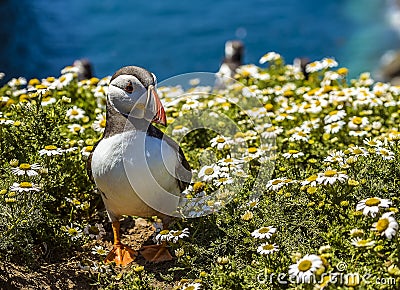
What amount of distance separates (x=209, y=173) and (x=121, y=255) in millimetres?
616

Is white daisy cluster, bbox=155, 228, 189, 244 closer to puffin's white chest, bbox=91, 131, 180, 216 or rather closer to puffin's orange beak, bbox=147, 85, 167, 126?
puffin's white chest, bbox=91, 131, 180, 216

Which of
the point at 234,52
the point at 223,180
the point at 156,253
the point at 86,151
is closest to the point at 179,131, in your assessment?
the point at 86,151

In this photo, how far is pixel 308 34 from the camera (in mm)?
13016

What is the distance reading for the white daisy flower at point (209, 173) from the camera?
11.3 feet

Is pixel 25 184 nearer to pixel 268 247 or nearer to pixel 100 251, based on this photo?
pixel 100 251

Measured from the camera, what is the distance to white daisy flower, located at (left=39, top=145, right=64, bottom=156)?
11.2 ft

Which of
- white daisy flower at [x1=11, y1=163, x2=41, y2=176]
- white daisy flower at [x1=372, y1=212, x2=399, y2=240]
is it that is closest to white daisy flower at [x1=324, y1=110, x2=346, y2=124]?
white daisy flower at [x1=372, y1=212, x2=399, y2=240]

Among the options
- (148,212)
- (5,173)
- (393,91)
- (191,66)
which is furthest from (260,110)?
(191,66)

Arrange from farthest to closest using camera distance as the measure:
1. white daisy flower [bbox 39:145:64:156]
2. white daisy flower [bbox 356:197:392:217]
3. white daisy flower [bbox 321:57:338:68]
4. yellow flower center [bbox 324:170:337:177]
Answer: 1. white daisy flower [bbox 321:57:338:68]
2. white daisy flower [bbox 39:145:64:156]
3. yellow flower center [bbox 324:170:337:177]
4. white daisy flower [bbox 356:197:392:217]

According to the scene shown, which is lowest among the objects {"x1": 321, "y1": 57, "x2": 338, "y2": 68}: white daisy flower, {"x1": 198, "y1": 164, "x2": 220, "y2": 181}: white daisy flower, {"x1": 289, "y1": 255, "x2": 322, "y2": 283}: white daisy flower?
{"x1": 289, "y1": 255, "x2": 322, "y2": 283}: white daisy flower

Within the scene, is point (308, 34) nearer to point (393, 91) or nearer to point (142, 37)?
point (142, 37)

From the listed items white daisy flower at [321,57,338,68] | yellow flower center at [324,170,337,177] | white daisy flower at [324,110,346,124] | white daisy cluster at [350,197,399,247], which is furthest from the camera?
white daisy flower at [321,57,338,68]

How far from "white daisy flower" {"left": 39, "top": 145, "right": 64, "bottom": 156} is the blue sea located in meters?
7.23

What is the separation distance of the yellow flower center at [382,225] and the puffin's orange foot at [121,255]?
1.30 meters
